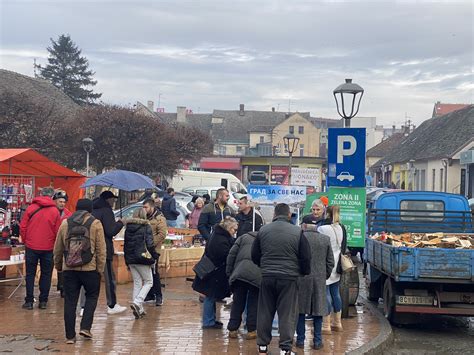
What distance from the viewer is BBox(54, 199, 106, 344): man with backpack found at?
8914mm

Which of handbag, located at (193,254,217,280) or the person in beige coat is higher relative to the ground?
the person in beige coat

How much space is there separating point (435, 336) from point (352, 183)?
119 inches

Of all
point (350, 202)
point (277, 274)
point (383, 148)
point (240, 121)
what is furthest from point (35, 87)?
point (240, 121)

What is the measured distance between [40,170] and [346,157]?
701cm

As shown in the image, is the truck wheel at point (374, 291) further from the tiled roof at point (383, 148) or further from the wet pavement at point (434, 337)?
the tiled roof at point (383, 148)

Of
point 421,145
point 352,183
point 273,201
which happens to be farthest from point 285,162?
point 352,183

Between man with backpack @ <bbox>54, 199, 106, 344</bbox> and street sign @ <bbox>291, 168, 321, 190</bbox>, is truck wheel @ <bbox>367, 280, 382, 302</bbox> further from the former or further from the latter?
street sign @ <bbox>291, 168, 321, 190</bbox>

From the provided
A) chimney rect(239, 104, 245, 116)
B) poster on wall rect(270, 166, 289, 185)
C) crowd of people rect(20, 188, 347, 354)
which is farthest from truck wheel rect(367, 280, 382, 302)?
chimney rect(239, 104, 245, 116)

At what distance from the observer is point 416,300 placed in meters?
10.8

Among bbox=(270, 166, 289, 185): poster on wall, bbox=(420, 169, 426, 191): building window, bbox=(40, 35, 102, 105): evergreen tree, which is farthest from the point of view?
bbox=(40, 35, 102, 105): evergreen tree

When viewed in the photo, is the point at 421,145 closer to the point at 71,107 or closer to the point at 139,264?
the point at 71,107

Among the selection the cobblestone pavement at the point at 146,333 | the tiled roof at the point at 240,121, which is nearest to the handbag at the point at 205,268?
the cobblestone pavement at the point at 146,333

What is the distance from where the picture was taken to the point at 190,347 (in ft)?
29.7

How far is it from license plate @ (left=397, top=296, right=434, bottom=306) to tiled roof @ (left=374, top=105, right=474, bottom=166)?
37.8 m
